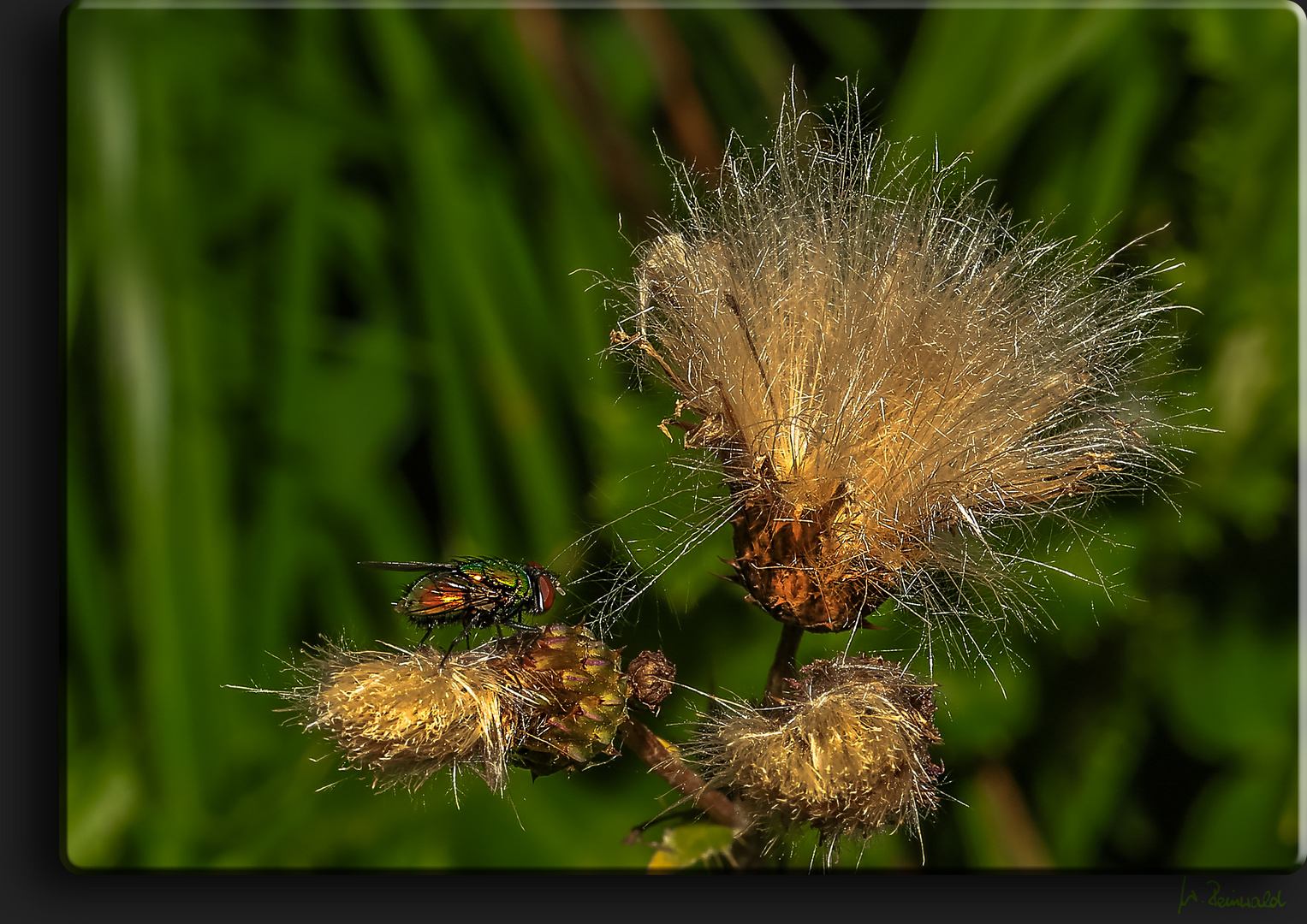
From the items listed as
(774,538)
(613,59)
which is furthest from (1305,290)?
(613,59)

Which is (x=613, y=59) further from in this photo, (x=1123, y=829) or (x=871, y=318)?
(x=1123, y=829)

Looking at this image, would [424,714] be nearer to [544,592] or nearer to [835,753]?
[544,592]
